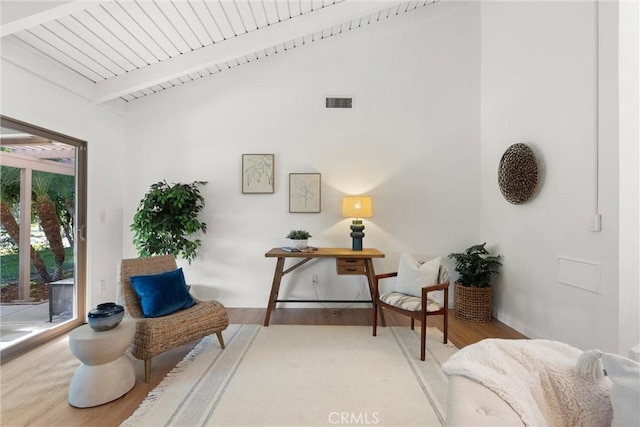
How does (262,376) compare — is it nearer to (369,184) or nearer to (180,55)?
(369,184)

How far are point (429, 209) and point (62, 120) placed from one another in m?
4.12

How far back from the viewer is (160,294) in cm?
230

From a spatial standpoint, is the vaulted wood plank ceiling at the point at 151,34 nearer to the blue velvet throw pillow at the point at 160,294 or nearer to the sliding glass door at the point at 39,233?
the sliding glass door at the point at 39,233

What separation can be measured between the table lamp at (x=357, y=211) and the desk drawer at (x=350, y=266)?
237 millimetres

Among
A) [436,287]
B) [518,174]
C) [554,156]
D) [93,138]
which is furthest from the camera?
[93,138]

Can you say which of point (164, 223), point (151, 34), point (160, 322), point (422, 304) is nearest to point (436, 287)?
point (422, 304)

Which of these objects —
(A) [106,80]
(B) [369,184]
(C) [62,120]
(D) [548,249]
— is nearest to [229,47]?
(A) [106,80]

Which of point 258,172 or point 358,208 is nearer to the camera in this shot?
point 358,208

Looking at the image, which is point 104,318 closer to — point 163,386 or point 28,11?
point 163,386

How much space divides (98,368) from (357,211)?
2533 mm

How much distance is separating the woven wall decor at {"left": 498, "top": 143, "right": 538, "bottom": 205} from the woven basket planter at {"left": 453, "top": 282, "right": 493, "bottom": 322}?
3.40 ft

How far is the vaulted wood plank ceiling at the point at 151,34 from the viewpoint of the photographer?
2.36 metres

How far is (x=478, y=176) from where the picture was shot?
3652 millimetres

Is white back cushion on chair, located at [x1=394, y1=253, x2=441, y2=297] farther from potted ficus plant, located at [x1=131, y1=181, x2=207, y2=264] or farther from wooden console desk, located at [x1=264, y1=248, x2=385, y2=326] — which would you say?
potted ficus plant, located at [x1=131, y1=181, x2=207, y2=264]
